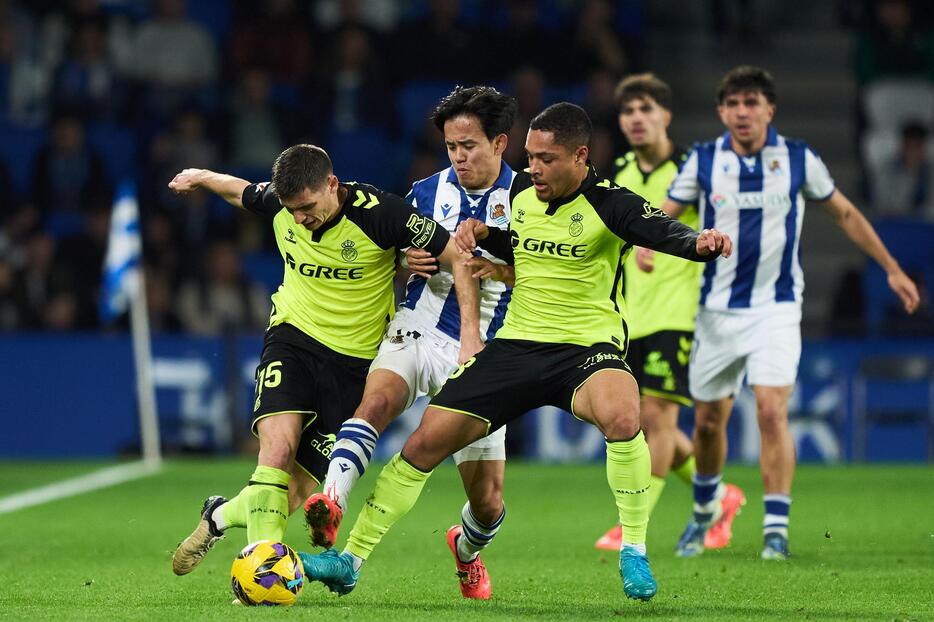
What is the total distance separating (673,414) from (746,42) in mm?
11061

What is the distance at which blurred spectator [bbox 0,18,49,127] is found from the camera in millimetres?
17266

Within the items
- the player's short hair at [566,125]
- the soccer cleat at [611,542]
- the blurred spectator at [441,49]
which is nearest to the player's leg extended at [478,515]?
the player's short hair at [566,125]

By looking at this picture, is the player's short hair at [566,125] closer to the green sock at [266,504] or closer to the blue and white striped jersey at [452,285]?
the blue and white striped jersey at [452,285]

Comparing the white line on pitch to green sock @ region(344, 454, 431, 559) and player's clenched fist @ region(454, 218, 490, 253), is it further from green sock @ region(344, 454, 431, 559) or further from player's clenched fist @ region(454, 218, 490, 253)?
player's clenched fist @ region(454, 218, 490, 253)

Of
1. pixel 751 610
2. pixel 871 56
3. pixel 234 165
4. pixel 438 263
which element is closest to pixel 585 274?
pixel 438 263

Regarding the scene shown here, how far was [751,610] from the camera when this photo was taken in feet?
20.4

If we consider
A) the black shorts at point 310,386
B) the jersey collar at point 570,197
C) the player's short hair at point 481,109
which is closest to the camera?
the jersey collar at point 570,197

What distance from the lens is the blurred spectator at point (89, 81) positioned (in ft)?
55.0

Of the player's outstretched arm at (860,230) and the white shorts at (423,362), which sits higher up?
the player's outstretched arm at (860,230)

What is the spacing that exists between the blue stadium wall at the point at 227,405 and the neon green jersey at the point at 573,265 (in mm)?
7722

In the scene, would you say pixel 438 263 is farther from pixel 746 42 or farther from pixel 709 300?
pixel 746 42

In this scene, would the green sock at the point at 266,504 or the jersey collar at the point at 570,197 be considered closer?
the green sock at the point at 266,504

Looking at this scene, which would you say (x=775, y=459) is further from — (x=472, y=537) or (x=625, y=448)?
(x=625, y=448)

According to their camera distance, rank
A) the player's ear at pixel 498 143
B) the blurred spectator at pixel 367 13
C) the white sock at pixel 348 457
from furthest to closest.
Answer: the blurred spectator at pixel 367 13 → the player's ear at pixel 498 143 → the white sock at pixel 348 457
